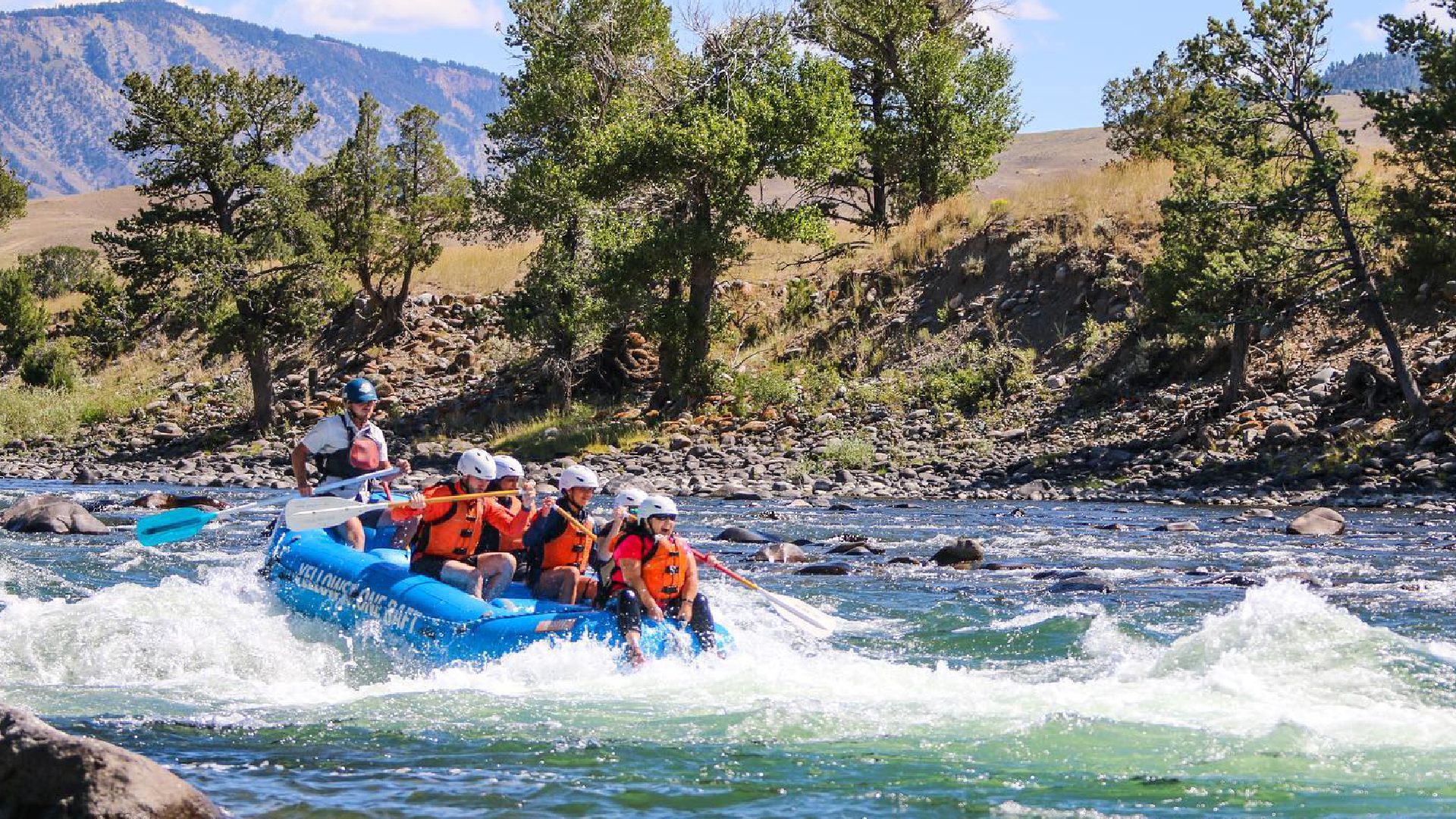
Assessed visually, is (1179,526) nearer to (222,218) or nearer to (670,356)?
(670,356)

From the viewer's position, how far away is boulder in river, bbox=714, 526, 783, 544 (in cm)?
1717

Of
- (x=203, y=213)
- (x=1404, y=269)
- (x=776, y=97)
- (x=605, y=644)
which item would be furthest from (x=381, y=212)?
(x=605, y=644)

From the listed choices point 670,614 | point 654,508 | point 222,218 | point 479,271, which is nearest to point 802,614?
Result: point 670,614

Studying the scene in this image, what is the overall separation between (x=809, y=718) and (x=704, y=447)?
59.8 feet

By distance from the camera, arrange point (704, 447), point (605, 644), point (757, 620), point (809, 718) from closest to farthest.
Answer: point (809, 718) < point (605, 644) < point (757, 620) < point (704, 447)

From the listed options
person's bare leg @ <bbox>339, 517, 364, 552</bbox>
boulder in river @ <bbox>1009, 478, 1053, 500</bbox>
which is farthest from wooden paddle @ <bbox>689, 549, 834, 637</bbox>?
boulder in river @ <bbox>1009, 478, 1053, 500</bbox>

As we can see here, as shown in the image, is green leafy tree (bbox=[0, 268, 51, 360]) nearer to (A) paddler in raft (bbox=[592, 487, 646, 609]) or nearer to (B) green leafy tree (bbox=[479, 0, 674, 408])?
(B) green leafy tree (bbox=[479, 0, 674, 408])

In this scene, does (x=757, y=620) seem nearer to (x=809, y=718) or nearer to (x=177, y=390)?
(x=809, y=718)

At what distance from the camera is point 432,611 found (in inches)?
400

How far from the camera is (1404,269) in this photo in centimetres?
2334

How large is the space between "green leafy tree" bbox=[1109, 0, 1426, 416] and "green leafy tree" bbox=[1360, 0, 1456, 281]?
763 millimetres

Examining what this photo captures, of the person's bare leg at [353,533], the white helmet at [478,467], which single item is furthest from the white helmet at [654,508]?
A: the person's bare leg at [353,533]

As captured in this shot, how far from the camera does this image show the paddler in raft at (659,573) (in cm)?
1002

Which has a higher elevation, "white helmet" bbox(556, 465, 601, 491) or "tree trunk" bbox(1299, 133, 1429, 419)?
"tree trunk" bbox(1299, 133, 1429, 419)
